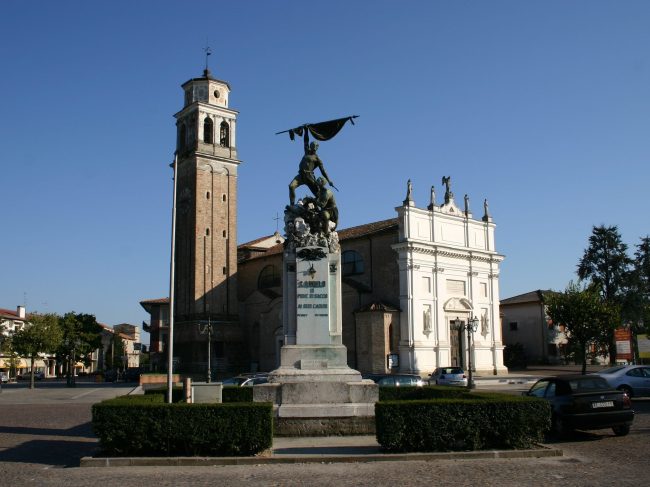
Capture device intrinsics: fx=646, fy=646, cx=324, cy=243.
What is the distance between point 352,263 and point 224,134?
726 inches

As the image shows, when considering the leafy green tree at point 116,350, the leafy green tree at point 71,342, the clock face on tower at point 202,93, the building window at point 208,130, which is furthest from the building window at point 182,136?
the leafy green tree at point 116,350

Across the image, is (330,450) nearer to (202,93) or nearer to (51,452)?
(51,452)

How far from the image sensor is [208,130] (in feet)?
192

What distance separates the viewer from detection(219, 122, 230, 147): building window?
194 ft

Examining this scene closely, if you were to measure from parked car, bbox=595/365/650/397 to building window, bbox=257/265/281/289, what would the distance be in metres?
35.7

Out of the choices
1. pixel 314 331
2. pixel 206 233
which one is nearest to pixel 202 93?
pixel 206 233

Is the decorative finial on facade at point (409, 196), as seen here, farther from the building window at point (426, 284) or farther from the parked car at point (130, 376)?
the parked car at point (130, 376)

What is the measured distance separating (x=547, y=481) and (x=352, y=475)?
301 cm

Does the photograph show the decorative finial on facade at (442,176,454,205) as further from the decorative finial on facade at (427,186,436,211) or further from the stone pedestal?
the stone pedestal

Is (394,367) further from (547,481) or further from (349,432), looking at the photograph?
(547,481)

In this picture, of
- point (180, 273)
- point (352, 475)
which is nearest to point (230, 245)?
point (180, 273)

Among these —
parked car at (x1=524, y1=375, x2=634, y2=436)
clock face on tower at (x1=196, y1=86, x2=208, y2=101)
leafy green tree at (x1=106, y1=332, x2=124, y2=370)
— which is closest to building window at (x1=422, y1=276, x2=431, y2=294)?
clock face on tower at (x1=196, y1=86, x2=208, y2=101)

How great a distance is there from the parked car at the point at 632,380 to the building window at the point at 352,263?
2678 centimetres

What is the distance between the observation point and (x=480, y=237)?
52562 millimetres
